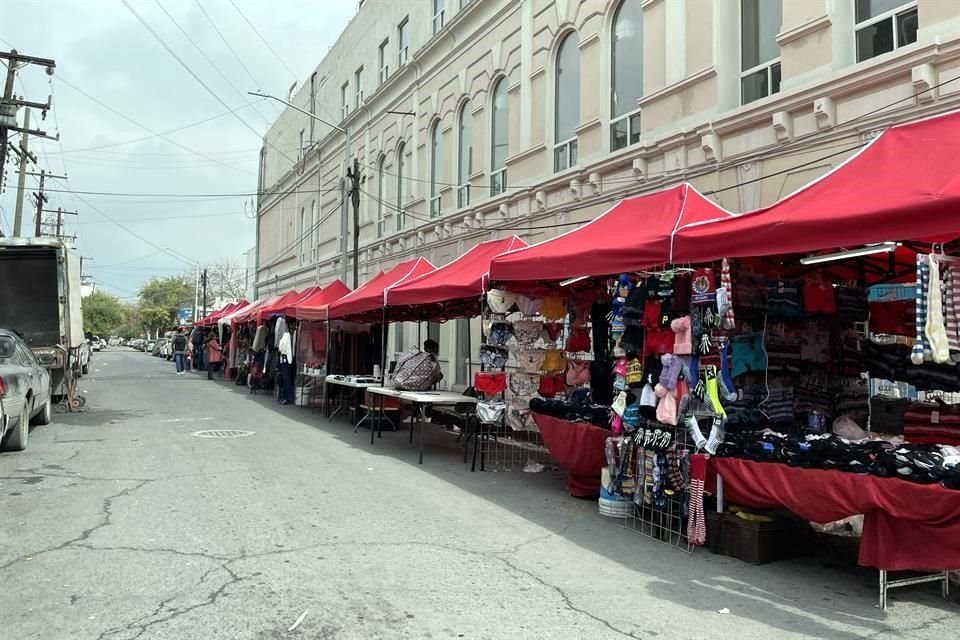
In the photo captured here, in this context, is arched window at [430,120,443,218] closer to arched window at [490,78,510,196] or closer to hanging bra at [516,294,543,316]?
arched window at [490,78,510,196]

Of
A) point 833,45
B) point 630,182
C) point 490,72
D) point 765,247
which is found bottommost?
point 765,247

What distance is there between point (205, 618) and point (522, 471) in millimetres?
6103

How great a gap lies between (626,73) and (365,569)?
10.5 metres

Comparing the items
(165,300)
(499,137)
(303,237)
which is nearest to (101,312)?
(165,300)

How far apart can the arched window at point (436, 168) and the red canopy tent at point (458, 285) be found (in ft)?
24.7

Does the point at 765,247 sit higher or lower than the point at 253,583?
higher

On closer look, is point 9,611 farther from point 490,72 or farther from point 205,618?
point 490,72

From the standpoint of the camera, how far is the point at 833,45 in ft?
28.6

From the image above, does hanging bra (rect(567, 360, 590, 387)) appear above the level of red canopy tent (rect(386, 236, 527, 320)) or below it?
below

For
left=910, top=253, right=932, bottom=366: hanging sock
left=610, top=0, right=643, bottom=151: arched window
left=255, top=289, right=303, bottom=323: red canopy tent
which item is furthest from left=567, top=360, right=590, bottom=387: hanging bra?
left=255, top=289, right=303, bottom=323: red canopy tent

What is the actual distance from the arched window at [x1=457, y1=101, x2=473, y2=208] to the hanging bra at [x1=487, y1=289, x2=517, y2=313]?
373 inches

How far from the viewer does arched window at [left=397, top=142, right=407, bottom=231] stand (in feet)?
74.9

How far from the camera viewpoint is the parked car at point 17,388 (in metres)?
9.36

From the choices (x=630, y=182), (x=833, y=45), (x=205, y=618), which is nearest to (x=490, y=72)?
(x=630, y=182)
